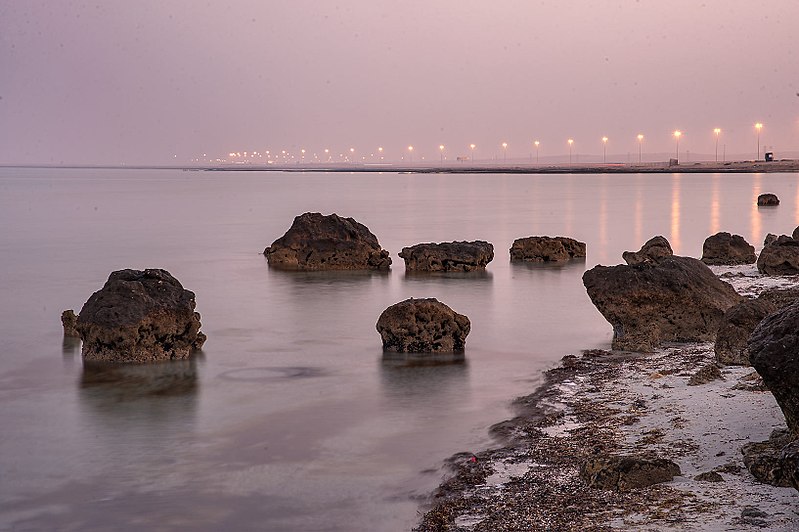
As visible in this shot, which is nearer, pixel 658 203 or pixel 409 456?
pixel 409 456

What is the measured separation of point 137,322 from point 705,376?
6706mm

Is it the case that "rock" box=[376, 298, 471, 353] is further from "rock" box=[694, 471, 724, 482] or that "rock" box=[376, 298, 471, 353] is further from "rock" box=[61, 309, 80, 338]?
"rock" box=[694, 471, 724, 482]

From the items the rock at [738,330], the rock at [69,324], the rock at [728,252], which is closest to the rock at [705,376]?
the rock at [738,330]

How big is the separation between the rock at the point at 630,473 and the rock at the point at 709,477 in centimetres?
17

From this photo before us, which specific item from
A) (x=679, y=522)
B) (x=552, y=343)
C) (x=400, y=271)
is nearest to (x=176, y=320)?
Answer: (x=552, y=343)

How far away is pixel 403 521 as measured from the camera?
22.9 feet

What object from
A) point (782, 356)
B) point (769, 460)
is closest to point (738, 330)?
point (769, 460)

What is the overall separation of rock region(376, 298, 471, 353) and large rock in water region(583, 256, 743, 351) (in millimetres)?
1996

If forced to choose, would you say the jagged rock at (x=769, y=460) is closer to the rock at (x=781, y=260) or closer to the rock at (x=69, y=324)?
the rock at (x=69, y=324)

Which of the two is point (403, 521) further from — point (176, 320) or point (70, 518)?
point (176, 320)

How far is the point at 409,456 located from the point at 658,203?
165 ft

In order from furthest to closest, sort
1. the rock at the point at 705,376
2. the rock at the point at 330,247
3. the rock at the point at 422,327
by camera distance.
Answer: the rock at the point at 330,247 → the rock at the point at 422,327 → the rock at the point at 705,376

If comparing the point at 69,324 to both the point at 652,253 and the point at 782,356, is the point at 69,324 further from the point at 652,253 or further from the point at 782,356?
the point at 652,253

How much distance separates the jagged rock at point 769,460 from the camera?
21.5ft
